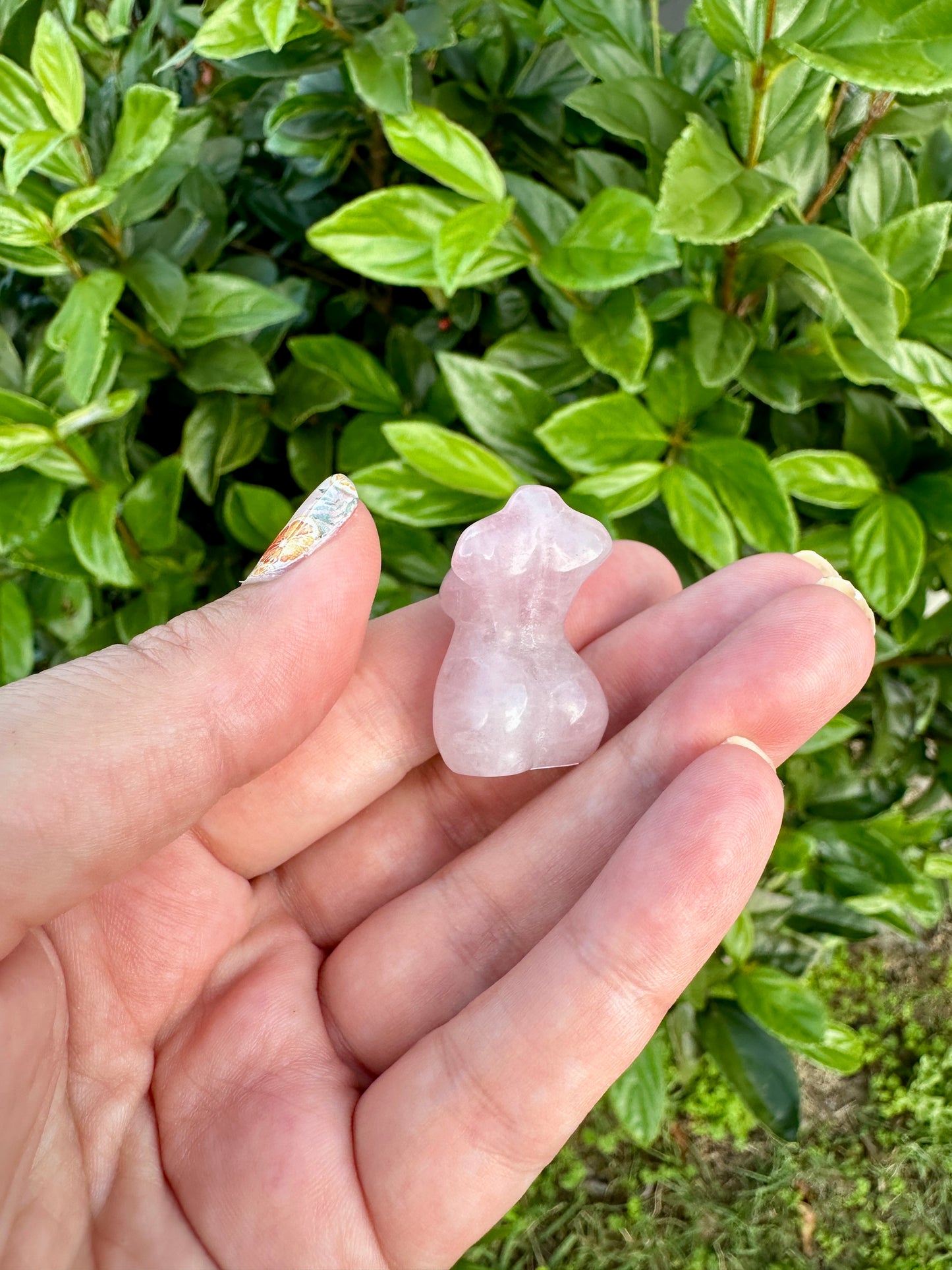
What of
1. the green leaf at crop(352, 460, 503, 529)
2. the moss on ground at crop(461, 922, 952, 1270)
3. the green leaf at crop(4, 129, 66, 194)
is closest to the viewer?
the green leaf at crop(4, 129, 66, 194)

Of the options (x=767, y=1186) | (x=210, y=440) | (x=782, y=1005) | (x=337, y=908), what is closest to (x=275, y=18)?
(x=210, y=440)

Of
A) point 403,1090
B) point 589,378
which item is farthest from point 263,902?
point 589,378

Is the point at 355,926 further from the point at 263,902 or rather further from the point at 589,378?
the point at 589,378

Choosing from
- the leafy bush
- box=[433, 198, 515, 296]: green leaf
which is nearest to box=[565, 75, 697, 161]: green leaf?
the leafy bush

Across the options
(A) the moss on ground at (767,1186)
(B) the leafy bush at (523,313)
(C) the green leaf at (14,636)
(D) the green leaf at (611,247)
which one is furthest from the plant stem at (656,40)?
(A) the moss on ground at (767,1186)

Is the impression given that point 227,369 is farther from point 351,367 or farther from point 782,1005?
point 782,1005

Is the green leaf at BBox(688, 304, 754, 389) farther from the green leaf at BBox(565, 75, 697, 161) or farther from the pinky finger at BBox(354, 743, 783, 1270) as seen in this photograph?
the pinky finger at BBox(354, 743, 783, 1270)
